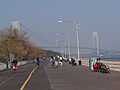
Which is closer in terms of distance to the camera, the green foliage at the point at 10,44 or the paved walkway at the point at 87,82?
the paved walkway at the point at 87,82

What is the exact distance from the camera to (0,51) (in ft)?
276

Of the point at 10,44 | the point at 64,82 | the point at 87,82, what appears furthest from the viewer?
the point at 10,44

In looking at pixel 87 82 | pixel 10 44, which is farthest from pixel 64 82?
pixel 10 44

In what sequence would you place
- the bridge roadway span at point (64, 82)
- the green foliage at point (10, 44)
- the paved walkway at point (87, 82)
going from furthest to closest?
1. the green foliage at point (10, 44)
2. the bridge roadway span at point (64, 82)
3. the paved walkway at point (87, 82)

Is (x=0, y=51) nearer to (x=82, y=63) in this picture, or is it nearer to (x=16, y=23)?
(x=82, y=63)

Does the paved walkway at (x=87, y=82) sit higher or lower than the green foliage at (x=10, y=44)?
lower

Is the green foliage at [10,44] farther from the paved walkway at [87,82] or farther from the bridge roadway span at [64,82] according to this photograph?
the paved walkway at [87,82]

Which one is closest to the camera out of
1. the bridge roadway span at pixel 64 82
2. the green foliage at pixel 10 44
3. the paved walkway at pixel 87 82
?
the paved walkway at pixel 87 82

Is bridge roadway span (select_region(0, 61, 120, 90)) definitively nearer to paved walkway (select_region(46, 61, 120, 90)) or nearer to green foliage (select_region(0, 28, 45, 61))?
paved walkway (select_region(46, 61, 120, 90))

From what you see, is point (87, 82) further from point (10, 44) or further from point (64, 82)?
point (10, 44)

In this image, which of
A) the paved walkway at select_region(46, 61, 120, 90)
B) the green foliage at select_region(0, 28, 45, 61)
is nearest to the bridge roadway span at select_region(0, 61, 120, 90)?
the paved walkway at select_region(46, 61, 120, 90)

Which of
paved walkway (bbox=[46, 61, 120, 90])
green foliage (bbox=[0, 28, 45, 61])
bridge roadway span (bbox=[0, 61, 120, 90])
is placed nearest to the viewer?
paved walkway (bbox=[46, 61, 120, 90])

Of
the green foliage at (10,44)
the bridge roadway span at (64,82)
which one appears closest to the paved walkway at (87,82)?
the bridge roadway span at (64,82)

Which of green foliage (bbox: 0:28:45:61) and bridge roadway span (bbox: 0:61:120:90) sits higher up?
green foliage (bbox: 0:28:45:61)
